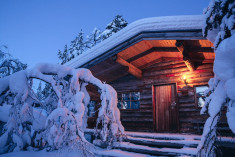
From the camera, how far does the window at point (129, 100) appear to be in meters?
9.34

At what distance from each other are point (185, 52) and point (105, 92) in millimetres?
3833

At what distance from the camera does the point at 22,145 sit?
161 inches

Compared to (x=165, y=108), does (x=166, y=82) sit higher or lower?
higher

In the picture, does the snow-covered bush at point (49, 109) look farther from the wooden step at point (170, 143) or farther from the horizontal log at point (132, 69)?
the horizontal log at point (132, 69)

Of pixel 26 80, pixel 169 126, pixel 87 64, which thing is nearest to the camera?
pixel 26 80

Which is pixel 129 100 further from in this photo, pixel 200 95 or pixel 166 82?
pixel 200 95

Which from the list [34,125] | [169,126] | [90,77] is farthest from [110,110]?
[169,126]

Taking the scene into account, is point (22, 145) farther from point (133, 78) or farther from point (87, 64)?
point (133, 78)

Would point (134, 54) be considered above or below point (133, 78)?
above

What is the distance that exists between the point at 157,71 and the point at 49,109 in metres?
6.04

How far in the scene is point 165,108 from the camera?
27.4ft

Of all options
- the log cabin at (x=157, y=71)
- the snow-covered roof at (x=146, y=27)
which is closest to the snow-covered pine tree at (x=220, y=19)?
the snow-covered roof at (x=146, y=27)

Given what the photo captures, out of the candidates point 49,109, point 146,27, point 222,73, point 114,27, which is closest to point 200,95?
point 146,27

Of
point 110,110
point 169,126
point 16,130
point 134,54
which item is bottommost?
point 169,126
